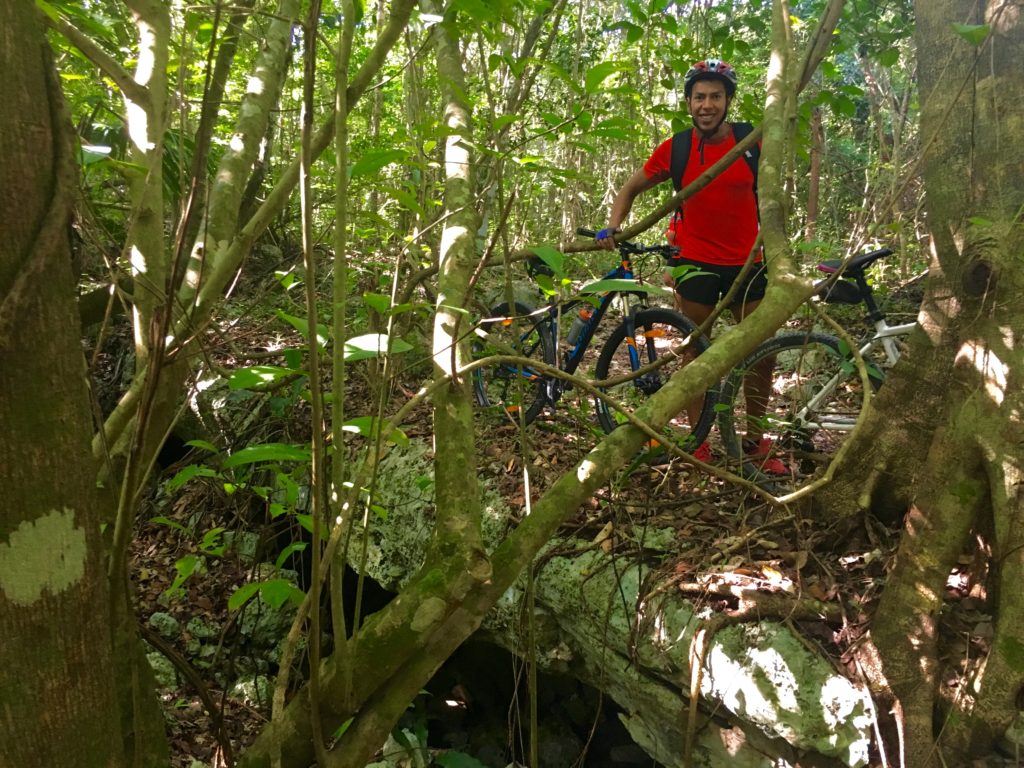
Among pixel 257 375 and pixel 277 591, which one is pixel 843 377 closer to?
pixel 277 591

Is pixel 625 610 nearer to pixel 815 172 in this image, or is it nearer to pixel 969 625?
pixel 969 625

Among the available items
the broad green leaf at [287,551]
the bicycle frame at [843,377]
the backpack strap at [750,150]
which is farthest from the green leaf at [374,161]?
the bicycle frame at [843,377]

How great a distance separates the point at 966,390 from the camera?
243cm

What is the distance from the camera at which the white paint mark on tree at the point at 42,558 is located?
857 millimetres

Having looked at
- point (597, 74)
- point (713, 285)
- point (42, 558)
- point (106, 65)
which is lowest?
point (42, 558)

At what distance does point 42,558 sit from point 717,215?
133 inches

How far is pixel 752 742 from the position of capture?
258 cm

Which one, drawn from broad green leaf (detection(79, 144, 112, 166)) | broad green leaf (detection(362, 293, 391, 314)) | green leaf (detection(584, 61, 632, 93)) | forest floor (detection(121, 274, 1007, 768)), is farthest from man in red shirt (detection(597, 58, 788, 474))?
broad green leaf (detection(79, 144, 112, 166))

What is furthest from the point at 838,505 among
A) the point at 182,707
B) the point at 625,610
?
the point at 182,707

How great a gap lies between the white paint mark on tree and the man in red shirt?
A: 113 inches

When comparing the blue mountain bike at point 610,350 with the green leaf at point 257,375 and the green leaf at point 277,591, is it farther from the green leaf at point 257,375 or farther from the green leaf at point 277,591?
the green leaf at point 257,375

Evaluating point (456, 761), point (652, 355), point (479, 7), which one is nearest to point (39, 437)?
point (479, 7)

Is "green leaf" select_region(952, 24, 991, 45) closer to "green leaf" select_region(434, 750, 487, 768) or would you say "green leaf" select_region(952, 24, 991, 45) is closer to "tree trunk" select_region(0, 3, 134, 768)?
"tree trunk" select_region(0, 3, 134, 768)

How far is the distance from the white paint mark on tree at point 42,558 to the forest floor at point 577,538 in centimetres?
70
